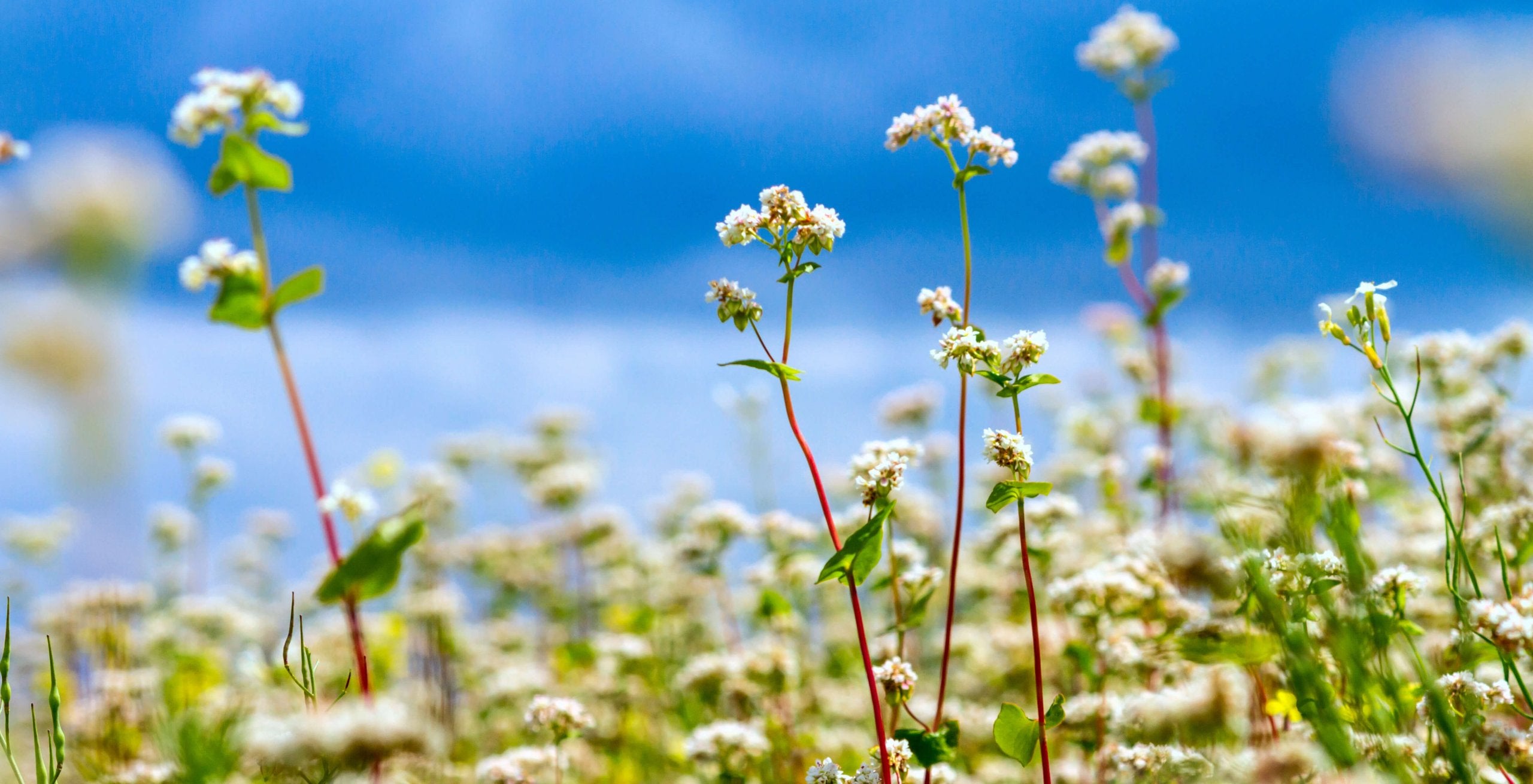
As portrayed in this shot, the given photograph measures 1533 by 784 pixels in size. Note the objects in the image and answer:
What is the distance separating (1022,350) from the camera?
2.77m

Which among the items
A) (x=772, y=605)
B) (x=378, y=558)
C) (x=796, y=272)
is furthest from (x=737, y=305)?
(x=772, y=605)

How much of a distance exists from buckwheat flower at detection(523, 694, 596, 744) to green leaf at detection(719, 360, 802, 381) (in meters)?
1.93

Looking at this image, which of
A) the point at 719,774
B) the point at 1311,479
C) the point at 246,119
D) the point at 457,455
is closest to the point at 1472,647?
the point at 1311,479

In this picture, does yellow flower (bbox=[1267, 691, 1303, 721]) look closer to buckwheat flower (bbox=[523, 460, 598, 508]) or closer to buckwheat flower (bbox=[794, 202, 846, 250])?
buckwheat flower (bbox=[794, 202, 846, 250])

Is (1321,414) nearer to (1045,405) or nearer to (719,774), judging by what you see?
(719,774)

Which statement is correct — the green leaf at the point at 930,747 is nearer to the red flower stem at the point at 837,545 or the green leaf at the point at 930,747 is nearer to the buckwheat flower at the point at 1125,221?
the red flower stem at the point at 837,545

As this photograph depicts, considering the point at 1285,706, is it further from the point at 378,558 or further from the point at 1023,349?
the point at 378,558

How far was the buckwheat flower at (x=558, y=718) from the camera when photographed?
377 cm

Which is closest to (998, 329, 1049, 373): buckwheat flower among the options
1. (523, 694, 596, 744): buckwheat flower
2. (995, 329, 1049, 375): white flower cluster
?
(995, 329, 1049, 375): white flower cluster

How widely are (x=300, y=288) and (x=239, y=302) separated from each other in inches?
6.2

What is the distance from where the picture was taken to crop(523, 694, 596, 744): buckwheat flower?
3771mm

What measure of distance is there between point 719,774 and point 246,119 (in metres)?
3.07

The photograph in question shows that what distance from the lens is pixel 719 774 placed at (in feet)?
13.3

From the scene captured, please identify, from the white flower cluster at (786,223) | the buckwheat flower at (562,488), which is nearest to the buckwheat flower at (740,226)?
the white flower cluster at (786,223)
